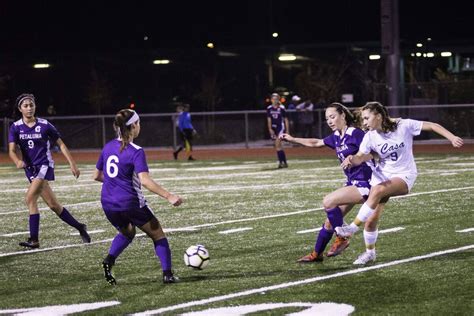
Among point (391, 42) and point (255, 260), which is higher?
point (391, 42)

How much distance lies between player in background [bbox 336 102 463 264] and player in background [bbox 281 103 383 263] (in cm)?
16

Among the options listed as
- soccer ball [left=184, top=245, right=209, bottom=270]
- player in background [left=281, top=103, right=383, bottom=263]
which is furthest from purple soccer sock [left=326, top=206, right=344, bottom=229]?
soccer ball [left=184, top=245, right=209, bottom=270]

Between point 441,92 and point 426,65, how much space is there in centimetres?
1255

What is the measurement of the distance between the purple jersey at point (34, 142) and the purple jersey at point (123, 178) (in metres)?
A: 3.56

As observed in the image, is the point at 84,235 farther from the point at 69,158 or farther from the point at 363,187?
the point at 363,187

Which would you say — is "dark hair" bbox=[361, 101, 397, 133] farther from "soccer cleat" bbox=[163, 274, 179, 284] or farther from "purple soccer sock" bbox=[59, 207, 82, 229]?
"purple soccer sock" bbox=[59, 207, 82, 229]

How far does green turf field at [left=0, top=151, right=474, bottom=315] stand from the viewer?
26.5ft

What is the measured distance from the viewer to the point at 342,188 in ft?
33.3

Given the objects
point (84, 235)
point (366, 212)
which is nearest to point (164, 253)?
point (366, 212)

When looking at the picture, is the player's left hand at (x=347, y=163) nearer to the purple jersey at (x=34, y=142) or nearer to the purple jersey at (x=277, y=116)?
the purple jersey at (x=34, y=142)

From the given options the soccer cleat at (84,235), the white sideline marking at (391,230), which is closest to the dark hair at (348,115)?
the white sideline marking at (391,230)

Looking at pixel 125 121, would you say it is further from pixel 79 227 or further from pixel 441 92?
pixel 441 92

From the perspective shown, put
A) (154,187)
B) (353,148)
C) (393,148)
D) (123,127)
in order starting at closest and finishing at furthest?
1. (154,187)
2. (123,127)
3. (393,148)
4. (353,148)

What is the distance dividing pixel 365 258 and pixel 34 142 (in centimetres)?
466
